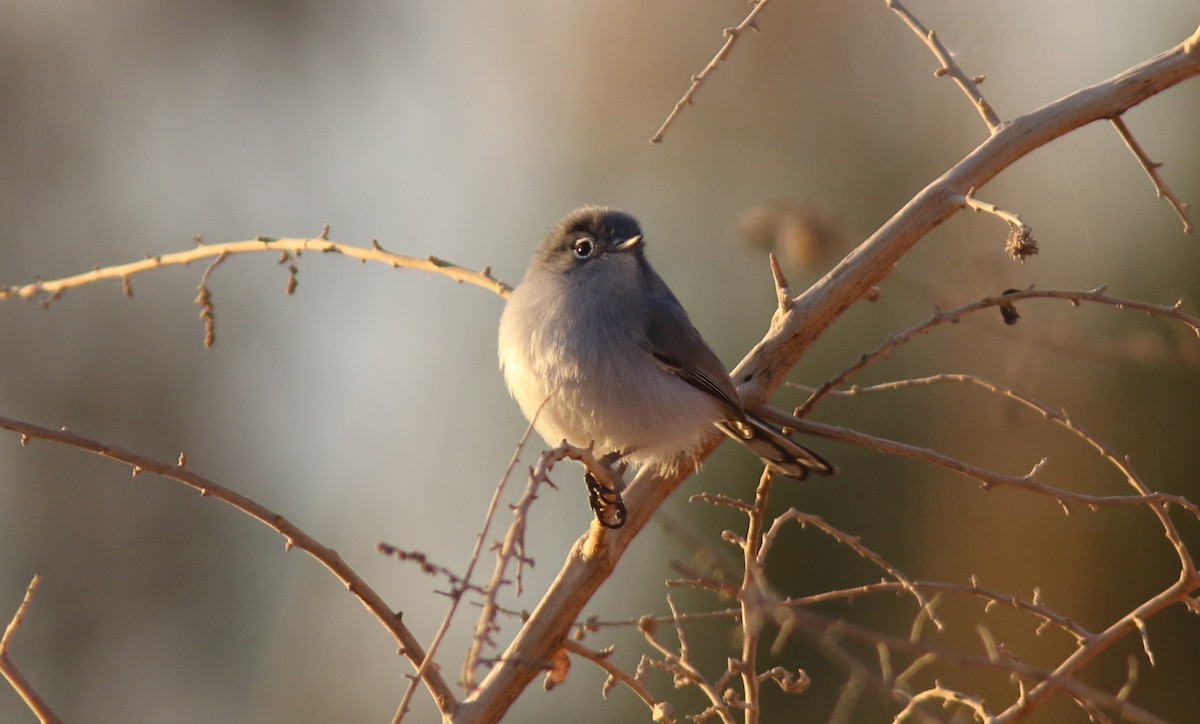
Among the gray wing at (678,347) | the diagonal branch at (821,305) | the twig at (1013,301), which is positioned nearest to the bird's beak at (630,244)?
the gray wing at (678,347)

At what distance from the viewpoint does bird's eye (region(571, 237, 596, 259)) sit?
3.88 metres

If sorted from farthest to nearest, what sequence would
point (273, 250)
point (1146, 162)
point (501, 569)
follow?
1. point (273, 250)
2. point (1146, 162)
3. point (501, 569)

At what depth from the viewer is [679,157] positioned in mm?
9289

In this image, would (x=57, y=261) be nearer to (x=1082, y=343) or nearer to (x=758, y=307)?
(x=758, y=307)

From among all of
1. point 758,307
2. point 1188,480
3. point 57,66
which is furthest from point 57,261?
point 1188,480

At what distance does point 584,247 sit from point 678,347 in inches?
17.7

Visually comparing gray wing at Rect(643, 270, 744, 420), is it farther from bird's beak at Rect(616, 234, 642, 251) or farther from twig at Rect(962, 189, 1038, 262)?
twig at Rect(962, 189, 1038, 262)

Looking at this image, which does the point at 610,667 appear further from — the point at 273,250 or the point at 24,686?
the point at 273,250

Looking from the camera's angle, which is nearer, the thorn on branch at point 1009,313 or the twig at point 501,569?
the twig at point 501,569

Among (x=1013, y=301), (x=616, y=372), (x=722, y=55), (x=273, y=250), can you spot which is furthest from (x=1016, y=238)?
(x=273, y=250)

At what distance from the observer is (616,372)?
3531 mm

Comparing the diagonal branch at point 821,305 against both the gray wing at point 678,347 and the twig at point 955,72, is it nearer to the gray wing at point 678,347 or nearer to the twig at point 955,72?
the twig at point 955,72

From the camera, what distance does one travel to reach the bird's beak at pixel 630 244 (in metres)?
3.81

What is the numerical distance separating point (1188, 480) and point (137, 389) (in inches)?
288
